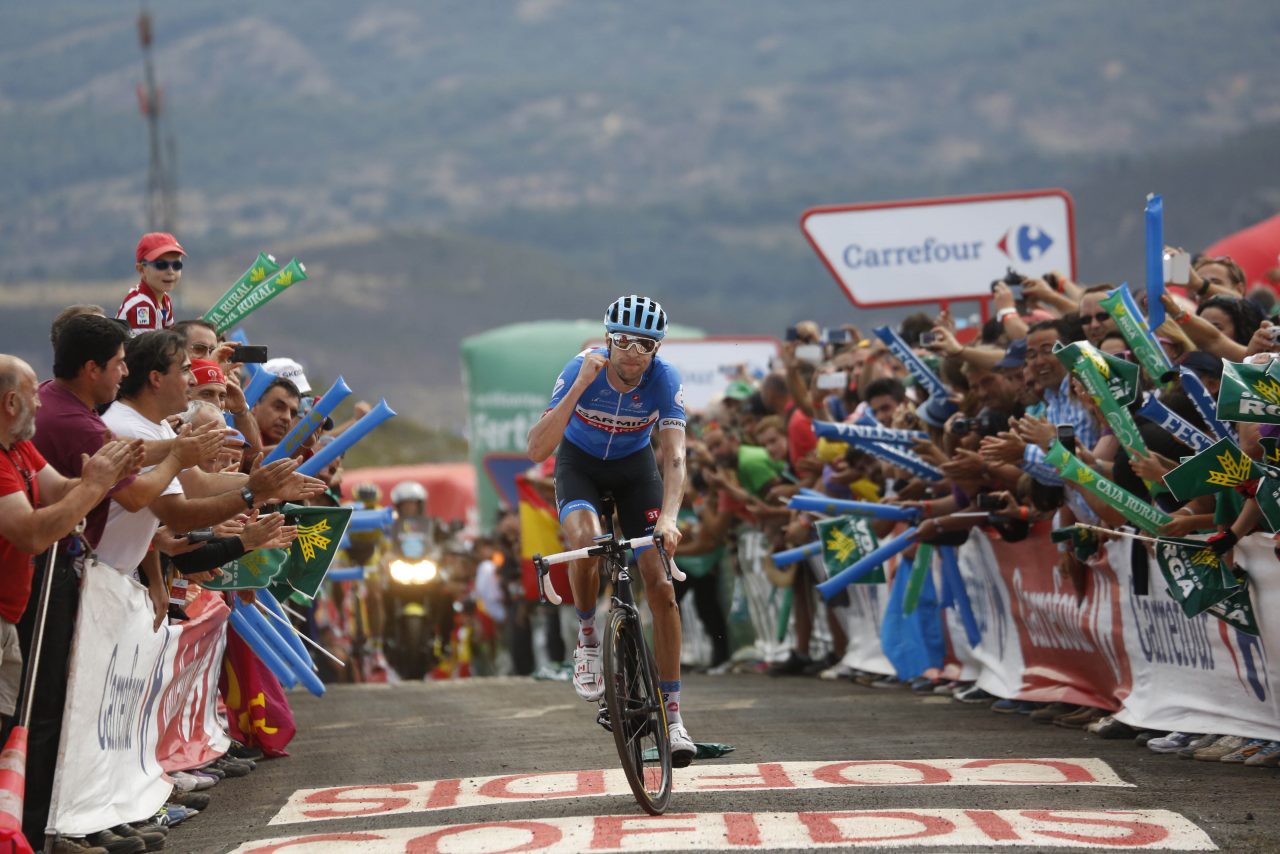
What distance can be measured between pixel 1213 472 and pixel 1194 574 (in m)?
0.77

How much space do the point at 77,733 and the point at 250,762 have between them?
10.4ft

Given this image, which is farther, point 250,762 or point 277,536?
point 250,762

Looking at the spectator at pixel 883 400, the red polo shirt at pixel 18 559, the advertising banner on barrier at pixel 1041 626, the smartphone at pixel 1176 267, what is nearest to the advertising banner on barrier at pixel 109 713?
the red polo shirt at pixel 18 559

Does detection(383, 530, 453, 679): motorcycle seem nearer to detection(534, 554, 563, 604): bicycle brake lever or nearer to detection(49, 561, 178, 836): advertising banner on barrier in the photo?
detection(49, 561, 178, 836): advertising banner on barrier

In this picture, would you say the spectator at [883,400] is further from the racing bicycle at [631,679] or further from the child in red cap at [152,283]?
the racing bicycle at [631,679]

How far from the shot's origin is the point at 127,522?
30.0 ft

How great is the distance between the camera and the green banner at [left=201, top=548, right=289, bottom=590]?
1140 centimetres

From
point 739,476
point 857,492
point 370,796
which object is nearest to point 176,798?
point 370,796

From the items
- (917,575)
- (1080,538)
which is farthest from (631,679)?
(917,575)

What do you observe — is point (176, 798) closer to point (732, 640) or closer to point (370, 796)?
point (370, 796)

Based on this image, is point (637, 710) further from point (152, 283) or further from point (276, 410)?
point (276, 410)

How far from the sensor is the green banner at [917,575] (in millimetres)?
14648

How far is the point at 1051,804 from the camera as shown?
9.05 metres

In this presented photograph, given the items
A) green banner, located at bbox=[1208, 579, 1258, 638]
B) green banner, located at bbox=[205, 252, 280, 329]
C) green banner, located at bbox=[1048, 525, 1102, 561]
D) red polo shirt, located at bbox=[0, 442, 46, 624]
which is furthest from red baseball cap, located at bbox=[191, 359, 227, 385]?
green banner, located at bbox=[1208, 579, 1258, 638]
